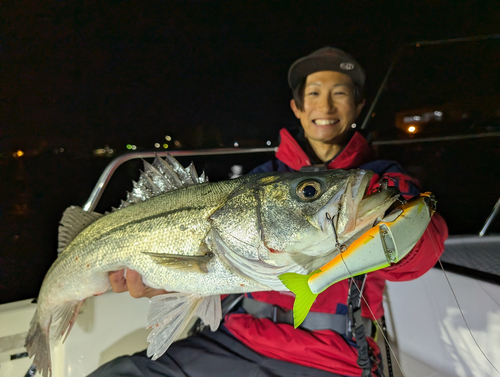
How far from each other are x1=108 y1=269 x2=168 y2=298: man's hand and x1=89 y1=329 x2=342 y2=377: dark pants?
16.1 inches

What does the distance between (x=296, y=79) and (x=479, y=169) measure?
298 centimetres

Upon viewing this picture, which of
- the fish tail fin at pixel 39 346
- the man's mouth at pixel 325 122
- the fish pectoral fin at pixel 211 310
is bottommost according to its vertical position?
the fish tail fin at pixel 39 346

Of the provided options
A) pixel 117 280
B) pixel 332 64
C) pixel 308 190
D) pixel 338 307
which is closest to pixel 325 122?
pixel 332 64

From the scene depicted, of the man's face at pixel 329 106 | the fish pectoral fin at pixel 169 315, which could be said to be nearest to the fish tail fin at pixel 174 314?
the fish pectoral fin at pixel 169 315

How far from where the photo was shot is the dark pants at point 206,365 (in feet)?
4.78

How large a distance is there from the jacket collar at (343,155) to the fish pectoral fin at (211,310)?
1.17m

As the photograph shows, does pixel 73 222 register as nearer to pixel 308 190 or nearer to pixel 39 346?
pixel 39 346

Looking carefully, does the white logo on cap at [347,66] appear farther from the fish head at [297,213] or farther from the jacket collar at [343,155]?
the fish head at [297,213]

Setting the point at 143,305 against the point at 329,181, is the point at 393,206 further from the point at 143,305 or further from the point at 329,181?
the point at 143,305

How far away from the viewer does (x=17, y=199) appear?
9797 millimetres

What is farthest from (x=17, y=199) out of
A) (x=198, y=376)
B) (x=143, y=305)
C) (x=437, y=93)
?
(x=437, y=93)

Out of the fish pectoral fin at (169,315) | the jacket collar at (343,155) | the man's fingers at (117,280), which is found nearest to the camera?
the fish pectoral fin at (169,315)

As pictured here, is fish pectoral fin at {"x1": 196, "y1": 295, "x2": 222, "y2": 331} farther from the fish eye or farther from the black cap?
the black cap

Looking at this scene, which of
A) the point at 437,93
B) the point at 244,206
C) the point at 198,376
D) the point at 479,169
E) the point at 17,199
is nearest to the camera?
the point at 244,206
